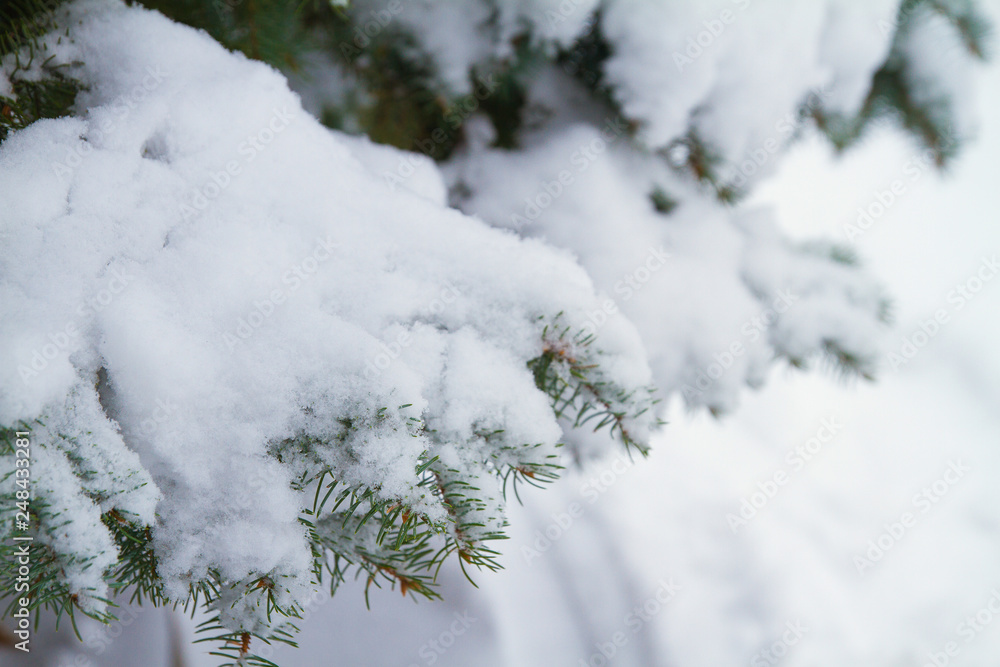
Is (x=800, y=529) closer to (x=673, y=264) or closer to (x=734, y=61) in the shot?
(x=673, y=264)

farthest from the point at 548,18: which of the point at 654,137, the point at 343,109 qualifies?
the point at 343,109

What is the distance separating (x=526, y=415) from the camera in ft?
2.45

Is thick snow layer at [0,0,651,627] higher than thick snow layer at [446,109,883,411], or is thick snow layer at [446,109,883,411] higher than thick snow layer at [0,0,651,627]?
thick snow layer at [446,109,883,411]

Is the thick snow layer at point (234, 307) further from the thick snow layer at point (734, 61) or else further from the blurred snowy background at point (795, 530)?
the thick snow layer at point (734, 61)

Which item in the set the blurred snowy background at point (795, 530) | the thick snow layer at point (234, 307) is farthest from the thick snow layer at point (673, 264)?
the thick snow layer at point (234, 307)

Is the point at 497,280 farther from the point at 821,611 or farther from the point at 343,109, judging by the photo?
the point at 821,611

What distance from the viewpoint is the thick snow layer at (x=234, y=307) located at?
65 centimetres

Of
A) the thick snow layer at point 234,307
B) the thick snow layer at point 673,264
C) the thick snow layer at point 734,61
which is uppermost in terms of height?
the thick snow layer at point 734,61

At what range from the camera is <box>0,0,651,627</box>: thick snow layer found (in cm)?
65

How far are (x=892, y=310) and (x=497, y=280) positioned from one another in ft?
3.93

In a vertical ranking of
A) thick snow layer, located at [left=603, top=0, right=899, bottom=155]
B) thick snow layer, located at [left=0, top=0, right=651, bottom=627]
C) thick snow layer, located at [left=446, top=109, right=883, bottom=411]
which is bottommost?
thick snow layer, located at [left=0, top=0, right=651, bottom=627]

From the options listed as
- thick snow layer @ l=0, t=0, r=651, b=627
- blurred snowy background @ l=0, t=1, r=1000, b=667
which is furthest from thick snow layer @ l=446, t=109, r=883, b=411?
thick snow layer @ l=0, t=0, r=651, b=627

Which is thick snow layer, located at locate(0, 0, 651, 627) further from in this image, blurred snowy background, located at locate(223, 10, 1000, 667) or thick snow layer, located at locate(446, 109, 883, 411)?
blurred snowy background, located at locate(223, 10, 1000, 667)

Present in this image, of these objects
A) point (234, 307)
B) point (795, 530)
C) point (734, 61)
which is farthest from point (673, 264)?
point (795, 530)
